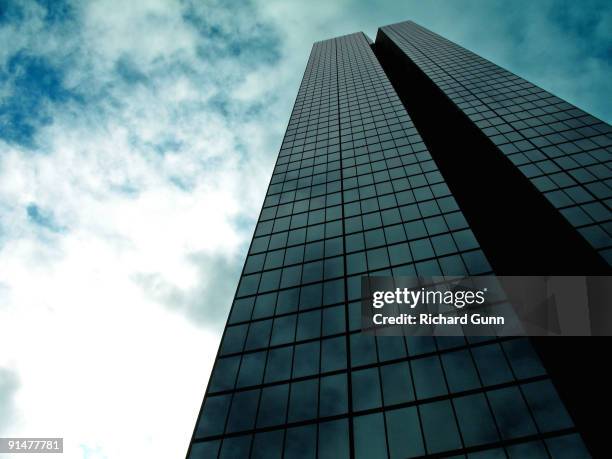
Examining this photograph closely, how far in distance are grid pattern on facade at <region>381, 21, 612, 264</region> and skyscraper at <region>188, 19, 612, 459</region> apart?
193 millimetres

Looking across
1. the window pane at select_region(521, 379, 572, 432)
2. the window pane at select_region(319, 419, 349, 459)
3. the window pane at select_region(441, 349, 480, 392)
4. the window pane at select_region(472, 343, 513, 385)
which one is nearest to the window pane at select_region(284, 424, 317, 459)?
the window pane at select_region(319, 419, 349, 459)

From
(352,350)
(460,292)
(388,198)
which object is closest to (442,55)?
(388,198)

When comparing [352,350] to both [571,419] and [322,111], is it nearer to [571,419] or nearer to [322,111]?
[571,419]

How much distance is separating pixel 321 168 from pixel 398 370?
2843 centimetres

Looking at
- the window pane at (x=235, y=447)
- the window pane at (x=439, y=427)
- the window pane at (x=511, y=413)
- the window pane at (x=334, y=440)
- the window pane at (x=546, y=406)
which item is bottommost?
the window pane at (x=235, y=447)

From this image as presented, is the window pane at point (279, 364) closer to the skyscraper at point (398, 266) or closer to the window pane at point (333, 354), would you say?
the skyscraper at point (398, 266)

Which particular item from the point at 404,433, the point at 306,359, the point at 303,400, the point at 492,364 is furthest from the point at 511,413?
the point at 306,359

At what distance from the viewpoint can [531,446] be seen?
17.5 meters

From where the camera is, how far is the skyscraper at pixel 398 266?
1958cm

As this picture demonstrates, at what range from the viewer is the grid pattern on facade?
106ft

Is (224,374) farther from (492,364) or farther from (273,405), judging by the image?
(492,364)

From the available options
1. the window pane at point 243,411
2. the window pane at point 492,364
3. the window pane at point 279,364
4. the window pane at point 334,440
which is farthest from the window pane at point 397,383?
the window pane at point 243,411

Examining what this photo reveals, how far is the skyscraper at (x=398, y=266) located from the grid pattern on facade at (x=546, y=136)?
0.19m

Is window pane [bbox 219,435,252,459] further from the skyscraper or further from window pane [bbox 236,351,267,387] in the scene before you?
window pane [bbox 236,351,267,387]
